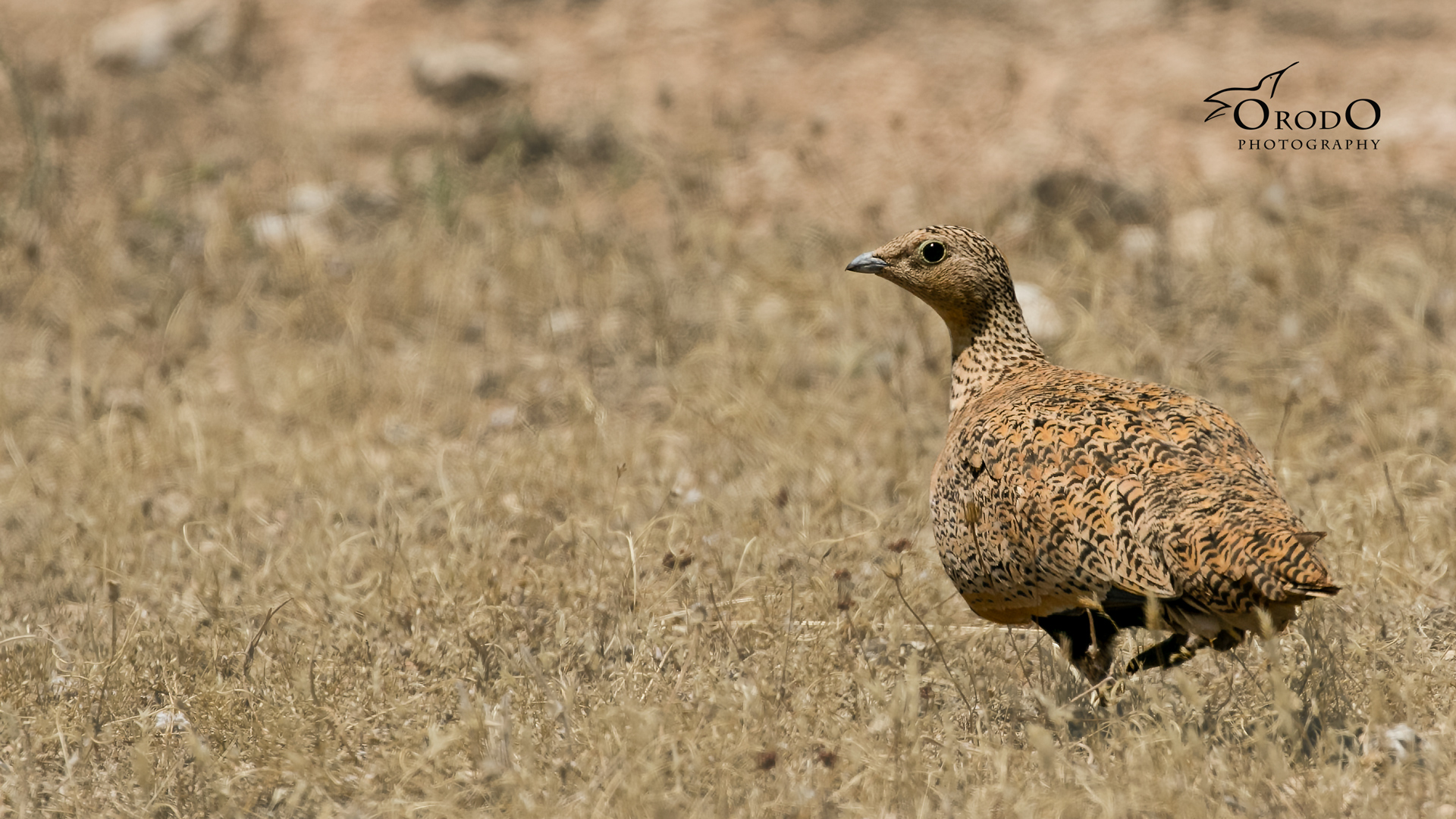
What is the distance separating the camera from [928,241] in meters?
4.51

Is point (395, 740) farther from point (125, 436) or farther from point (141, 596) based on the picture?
point (125, 436)

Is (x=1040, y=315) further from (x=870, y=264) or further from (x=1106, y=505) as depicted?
(x=1106, y=505)

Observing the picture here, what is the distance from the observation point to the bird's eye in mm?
4496

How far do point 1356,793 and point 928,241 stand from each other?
2092mm

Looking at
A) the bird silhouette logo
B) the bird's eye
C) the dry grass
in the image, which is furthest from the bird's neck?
the bird silhouette logo

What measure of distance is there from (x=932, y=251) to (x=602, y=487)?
5.46 feet

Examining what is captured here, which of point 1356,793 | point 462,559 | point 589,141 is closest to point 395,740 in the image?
point 462,559

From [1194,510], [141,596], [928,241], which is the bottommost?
[141,596]

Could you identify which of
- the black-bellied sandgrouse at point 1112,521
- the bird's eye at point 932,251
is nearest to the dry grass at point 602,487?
the black-bellied sandgrouse at point 1112,521

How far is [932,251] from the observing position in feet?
14.8

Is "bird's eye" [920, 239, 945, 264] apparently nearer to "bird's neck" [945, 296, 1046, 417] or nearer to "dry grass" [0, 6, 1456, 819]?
"bird's neck" [945, 296, 1046, 417]

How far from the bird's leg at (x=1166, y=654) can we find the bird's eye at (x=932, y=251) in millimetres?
1454

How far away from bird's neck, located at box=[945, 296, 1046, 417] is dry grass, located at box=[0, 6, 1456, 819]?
2.13ft

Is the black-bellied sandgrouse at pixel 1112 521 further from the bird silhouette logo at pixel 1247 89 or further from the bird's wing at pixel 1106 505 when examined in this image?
the bird silhouette logo at pixel 1247 89
